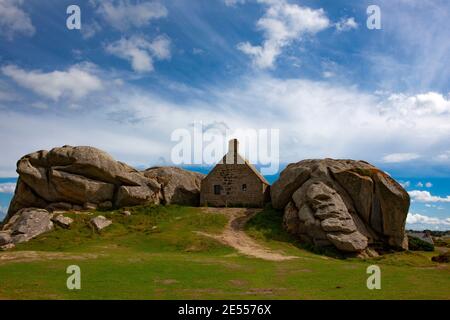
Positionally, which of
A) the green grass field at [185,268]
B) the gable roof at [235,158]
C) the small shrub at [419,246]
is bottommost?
the small shrub at [419,246]

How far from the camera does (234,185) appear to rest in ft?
150

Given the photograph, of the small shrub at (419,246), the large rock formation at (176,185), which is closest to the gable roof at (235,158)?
the large rock formation at (176,185)

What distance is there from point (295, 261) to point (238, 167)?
67.5 feet

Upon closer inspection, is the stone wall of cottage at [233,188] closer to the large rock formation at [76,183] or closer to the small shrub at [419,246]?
the large rock formation at [76,183]

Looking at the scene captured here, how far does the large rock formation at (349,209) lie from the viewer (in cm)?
3238

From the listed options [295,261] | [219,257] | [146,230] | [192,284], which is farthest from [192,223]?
[192,284]

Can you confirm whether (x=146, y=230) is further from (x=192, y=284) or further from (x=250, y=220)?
(x=192, y=284)

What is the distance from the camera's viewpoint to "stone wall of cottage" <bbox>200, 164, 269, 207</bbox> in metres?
44.8

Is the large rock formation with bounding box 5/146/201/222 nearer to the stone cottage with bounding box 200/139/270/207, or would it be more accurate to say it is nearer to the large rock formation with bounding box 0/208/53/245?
the large rock formation with bounding box 0/208/53/245

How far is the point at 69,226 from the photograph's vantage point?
3391cm

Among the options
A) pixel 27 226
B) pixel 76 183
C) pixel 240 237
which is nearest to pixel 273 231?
pixel 240 237

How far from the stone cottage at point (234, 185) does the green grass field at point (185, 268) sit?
6.53 metres

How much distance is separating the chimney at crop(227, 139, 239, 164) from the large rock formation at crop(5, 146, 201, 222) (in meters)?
10.3

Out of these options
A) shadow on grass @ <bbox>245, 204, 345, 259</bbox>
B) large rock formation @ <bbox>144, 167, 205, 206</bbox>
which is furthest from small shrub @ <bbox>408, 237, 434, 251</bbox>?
large rock formation @ <bbox>144, 167, 205, 206</bbox>
